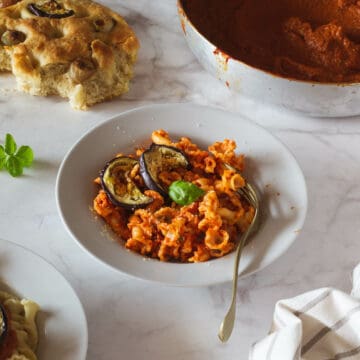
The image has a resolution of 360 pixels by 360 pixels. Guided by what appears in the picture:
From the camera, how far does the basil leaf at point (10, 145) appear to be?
1467 mm

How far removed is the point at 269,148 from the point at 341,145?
270 mm

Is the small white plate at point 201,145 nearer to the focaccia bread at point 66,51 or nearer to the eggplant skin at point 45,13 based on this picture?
the focaccia bread at point 66,51

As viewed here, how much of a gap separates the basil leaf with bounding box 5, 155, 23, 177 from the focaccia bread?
0.80 feet

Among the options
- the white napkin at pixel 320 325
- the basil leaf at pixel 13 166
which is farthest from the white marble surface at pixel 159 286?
the white napkin at pixel 320 325

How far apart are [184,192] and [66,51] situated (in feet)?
1.83

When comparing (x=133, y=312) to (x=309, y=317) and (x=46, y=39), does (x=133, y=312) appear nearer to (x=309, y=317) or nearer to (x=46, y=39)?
(x=309, y=317)

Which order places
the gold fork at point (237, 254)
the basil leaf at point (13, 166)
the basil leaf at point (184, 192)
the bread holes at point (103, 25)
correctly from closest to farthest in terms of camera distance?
the gold fork at point (237, 254)
the basil leaf at point (184, 192)
the basil leaf at point (13, 166)
the bread holes at point (103, 25)

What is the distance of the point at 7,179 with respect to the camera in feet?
4.86

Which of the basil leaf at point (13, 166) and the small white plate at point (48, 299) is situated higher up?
the small white plate at point (48, 299)

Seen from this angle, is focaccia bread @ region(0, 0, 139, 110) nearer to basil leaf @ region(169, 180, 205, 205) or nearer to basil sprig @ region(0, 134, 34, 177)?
basil sprig @ region(0, 134, 34, 177)

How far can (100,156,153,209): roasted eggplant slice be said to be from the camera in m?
1.30

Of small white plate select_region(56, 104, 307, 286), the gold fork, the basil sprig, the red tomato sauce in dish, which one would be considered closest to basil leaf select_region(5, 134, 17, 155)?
the basil sprig

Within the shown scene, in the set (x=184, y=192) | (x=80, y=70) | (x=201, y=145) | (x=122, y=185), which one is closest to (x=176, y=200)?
(x=184, y=192)

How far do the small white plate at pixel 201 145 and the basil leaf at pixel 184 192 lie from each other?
0.43ft
